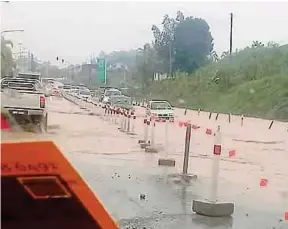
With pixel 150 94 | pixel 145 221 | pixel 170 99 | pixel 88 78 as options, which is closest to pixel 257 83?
pixel 170 99

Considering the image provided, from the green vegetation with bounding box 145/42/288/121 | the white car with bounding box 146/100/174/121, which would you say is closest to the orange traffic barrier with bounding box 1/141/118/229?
the green vegetation with bounding box 145/42/288/121

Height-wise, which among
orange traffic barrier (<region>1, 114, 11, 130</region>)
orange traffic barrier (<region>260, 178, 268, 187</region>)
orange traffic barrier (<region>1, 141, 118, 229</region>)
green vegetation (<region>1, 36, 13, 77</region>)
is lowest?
orange traffic barrier (<region>260, 178, 268, 187</region>)

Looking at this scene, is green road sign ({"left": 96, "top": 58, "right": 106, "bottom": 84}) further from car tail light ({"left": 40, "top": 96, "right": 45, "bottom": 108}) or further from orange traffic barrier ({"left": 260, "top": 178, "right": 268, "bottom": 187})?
orange traffic barrier ({"left": 260, "top": 178, "right": 268, "bottom": 187})

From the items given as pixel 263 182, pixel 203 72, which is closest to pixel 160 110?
pixel 203 72

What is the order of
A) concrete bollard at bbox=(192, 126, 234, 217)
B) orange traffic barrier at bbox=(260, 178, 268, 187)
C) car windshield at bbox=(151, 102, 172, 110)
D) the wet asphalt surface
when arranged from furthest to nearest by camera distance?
car windshield at bbox=(151, 102, 172, 110) → orange traffic barrier at bbox=(260, 178, 268, 187) → concrete bollard at bbox=(192, 126, 234, 217) → the wet asphalt surface

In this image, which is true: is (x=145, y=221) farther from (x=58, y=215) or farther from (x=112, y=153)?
(x=112, y=153)

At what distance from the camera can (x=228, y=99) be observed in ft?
100

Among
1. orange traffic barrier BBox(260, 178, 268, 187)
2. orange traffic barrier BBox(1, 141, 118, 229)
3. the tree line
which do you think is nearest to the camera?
orange traffic barrier BBox(1, 141, 118, 229)

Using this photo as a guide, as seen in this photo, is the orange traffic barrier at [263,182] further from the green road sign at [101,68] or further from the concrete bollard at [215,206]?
the green road sign at [101,68]

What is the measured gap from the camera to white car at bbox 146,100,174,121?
18.6 meters

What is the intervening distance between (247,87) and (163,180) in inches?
1093

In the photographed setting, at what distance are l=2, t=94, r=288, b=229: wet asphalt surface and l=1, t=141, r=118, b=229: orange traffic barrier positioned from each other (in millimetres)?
139

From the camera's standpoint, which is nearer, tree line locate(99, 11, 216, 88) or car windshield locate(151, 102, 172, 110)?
tree line locate(99, 11, 216, 88)

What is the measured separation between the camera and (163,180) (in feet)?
35.5
